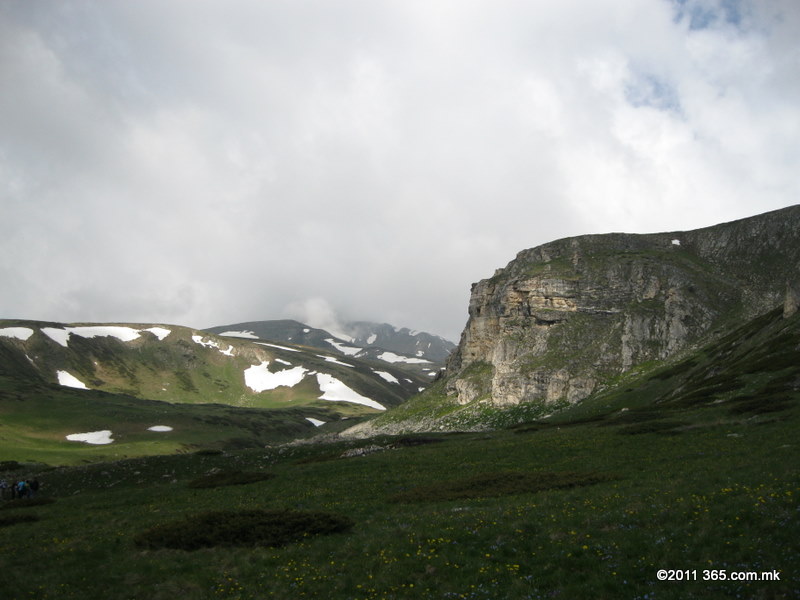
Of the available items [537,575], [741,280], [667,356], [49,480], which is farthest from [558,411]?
[537,575]

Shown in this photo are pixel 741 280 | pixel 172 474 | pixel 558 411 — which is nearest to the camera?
pixel 172 474

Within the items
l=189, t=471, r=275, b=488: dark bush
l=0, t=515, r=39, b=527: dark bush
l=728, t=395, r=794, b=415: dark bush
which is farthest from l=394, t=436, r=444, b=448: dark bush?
l=0, t=515, r=39, b=527: dark bush

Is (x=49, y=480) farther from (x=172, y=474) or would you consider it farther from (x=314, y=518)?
(x=314, y=518)

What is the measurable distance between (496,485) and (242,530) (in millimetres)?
14684

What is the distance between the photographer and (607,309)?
123938 mm

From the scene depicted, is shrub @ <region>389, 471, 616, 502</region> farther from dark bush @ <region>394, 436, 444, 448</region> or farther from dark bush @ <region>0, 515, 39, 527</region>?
dark bush @ <region>394, 436, 444, 448</region>

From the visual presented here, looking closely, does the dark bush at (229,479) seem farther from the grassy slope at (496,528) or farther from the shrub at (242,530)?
the shrub at (242,530)

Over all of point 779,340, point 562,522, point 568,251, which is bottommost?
point 562,522

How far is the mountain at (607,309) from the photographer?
355ft

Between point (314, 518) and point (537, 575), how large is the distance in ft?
40.9

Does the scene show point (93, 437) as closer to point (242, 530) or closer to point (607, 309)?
point (607, 309)

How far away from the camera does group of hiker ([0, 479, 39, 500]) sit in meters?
44.3

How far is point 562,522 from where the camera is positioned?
2000 centimetres

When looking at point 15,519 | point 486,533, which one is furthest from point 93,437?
point 486,533
